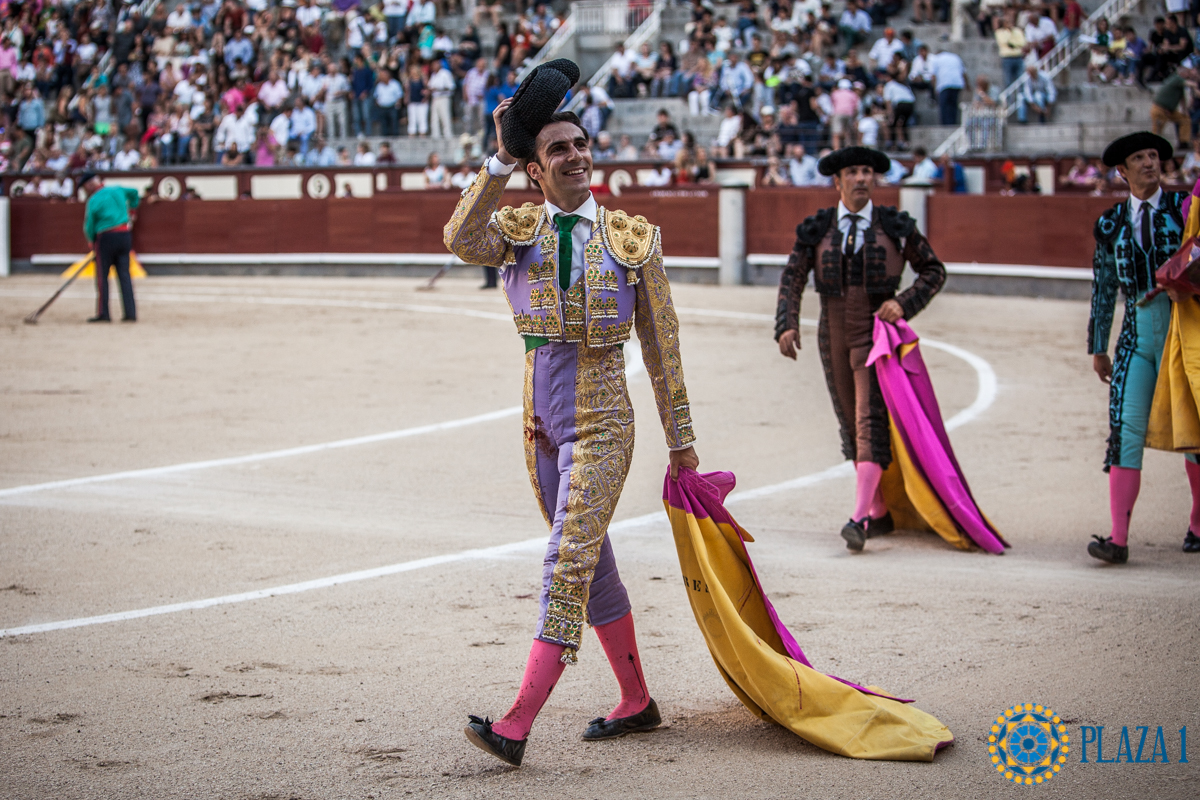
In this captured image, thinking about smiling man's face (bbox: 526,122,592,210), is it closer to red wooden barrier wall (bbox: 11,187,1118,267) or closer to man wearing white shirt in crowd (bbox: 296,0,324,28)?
red wooden barrier wall (bbox: 11,187,1118,267)

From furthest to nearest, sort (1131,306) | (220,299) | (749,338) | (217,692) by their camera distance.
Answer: (220,299)
(749,338)
(1131,306)
(217,692)

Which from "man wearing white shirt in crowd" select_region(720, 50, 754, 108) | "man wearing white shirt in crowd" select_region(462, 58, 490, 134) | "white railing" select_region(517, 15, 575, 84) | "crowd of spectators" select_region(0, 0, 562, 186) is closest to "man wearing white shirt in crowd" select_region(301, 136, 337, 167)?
"crowd of spectators" select_region(0, 0, 562, 186)

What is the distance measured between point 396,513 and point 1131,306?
292cm

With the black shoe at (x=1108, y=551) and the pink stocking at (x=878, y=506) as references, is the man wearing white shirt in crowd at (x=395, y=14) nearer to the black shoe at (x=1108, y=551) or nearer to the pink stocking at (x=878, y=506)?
the pink stocking at (x=878, y=506)

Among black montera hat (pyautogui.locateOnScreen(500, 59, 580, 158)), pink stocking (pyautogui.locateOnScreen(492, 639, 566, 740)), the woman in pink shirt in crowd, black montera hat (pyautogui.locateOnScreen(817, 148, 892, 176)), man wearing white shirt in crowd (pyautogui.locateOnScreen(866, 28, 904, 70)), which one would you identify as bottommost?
pink stocking (pyautogui.locateOnScreen(492, 639, 566, 740))

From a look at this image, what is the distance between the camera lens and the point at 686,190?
17734 millimetres

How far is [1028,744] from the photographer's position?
292cm

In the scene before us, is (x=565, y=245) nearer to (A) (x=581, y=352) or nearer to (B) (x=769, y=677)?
(A) (x=581, y=352)

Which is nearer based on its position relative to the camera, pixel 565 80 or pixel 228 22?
pixel 565 80

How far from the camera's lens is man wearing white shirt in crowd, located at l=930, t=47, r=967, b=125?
17609 millimetres

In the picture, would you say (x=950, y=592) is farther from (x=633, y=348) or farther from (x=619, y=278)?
(x=633, y=348)

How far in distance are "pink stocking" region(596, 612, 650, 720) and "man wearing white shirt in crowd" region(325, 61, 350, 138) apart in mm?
20477

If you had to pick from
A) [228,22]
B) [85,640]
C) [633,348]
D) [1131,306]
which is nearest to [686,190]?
[633,348]

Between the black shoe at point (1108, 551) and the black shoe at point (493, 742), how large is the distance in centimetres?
246
